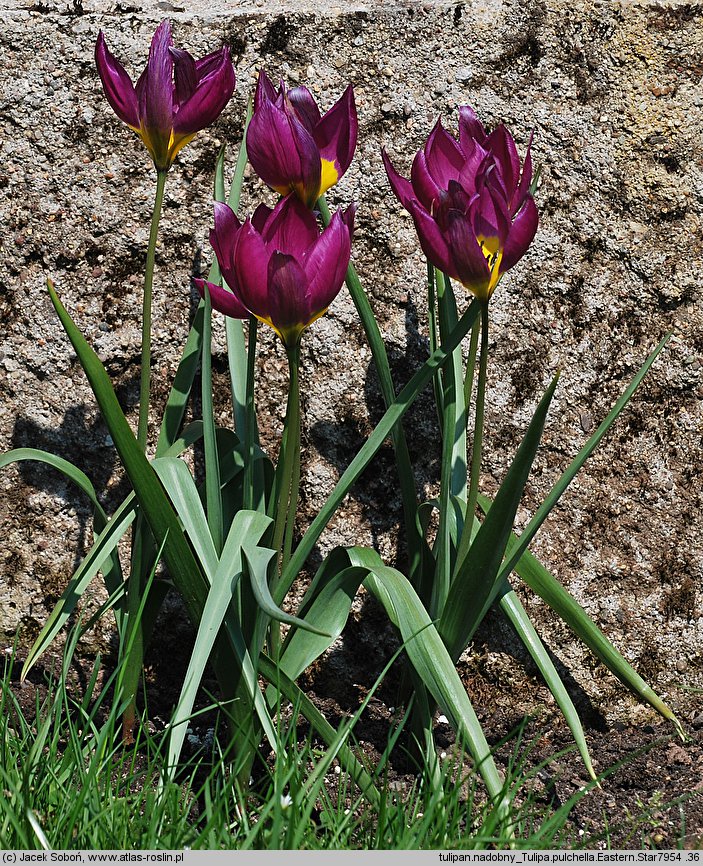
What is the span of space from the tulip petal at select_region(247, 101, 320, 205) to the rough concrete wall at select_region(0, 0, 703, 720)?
1.39 ft

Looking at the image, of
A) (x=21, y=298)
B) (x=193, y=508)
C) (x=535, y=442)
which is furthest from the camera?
(x=21, y=298)

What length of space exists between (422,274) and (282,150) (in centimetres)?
51

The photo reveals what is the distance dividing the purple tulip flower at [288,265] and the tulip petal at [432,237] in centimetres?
9

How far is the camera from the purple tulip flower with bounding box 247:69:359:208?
1.04m

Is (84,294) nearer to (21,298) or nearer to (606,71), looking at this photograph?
(21,298)

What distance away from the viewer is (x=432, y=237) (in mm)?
1012

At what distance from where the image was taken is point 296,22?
148 centimetres

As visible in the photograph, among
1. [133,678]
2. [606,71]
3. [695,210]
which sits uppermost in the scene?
[606,71]

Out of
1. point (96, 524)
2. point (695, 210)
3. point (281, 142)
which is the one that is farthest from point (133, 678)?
point (695, 210)

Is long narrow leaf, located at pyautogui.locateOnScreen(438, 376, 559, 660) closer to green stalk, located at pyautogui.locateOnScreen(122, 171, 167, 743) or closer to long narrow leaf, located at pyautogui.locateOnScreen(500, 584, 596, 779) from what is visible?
long narrow leaf, located at pyautogui.locateOnScreen(500, 584, 596, 779)

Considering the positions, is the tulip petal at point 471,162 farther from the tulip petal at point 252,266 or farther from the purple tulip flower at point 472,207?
the tulip petal at point 252,266

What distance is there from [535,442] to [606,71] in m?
A: 0.90

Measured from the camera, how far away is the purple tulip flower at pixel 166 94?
3.67 ft

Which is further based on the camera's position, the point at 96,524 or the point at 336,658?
the point at 336,658
